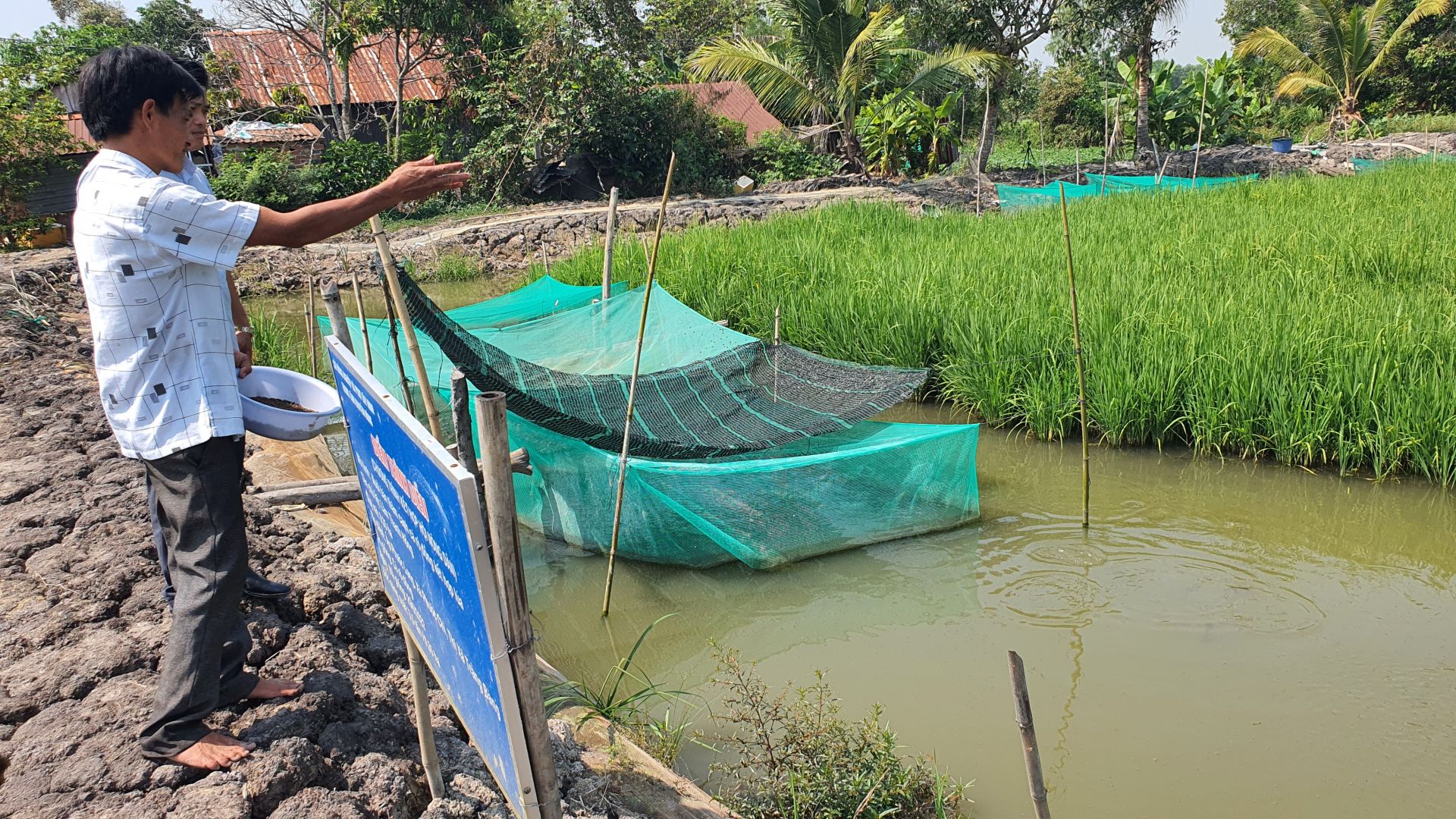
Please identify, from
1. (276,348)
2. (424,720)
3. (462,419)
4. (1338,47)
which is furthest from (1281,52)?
(424,720)

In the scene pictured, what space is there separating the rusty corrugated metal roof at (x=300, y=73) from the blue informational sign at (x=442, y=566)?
14.8 m

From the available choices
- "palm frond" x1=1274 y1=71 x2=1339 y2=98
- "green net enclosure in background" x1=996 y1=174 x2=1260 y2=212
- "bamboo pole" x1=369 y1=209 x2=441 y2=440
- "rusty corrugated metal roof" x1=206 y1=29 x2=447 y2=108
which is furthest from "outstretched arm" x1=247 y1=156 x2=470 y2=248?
"palm frond" x1=1274 y1=71 x2=1339 y2=98

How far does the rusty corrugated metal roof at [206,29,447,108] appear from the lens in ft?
50.8

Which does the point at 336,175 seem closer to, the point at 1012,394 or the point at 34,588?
the point at 1012,394

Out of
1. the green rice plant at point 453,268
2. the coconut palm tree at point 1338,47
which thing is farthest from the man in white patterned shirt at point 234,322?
the coconut palm tree at point 1338,47

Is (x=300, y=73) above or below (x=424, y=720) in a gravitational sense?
above

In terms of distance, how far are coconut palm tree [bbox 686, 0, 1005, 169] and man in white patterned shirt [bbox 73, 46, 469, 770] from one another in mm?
11887

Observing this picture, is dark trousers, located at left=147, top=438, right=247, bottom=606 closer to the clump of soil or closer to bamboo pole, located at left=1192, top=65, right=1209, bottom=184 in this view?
the clump of soil

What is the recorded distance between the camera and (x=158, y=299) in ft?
5.16

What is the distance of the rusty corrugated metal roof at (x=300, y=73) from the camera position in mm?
15492

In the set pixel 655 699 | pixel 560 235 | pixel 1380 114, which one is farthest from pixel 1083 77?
pixel 655 699

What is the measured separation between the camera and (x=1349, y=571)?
137 inches

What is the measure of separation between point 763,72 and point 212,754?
12744 mm

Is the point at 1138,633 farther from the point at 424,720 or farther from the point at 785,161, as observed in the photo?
the point at 785,161
